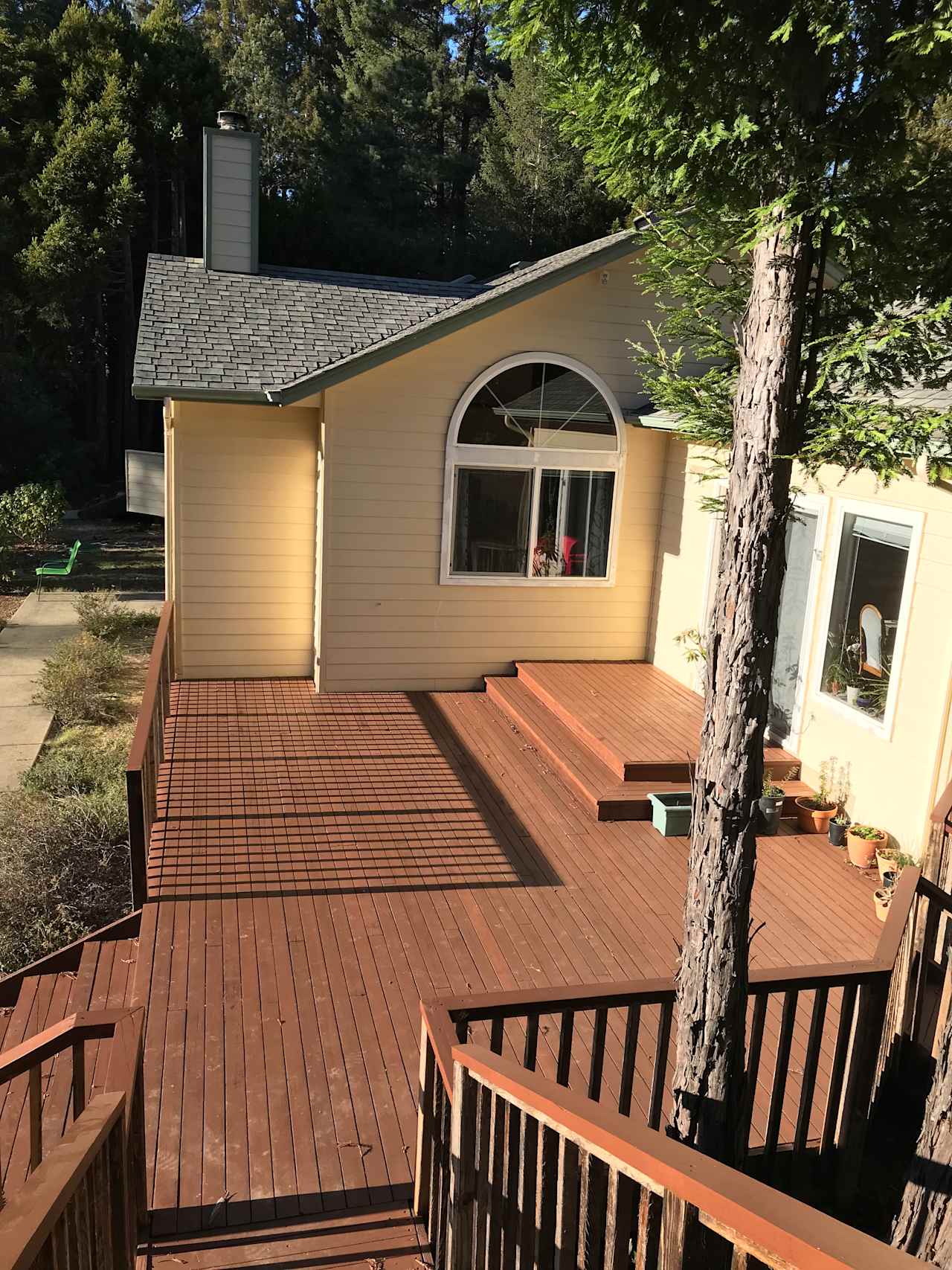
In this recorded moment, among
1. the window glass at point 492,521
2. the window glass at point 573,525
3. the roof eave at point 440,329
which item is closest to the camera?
the roof eave at point 440,329

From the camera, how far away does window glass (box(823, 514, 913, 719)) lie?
21.9 feet

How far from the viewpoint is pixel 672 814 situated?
703 cm

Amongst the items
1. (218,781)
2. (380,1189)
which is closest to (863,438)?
(380,1189)

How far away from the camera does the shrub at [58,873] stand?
233 inches

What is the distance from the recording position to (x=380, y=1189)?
3.69 meters

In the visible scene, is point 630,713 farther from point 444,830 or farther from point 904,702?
point 904,702

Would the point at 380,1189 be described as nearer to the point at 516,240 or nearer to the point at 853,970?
the point at 853,970

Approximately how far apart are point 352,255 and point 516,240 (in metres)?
4.48

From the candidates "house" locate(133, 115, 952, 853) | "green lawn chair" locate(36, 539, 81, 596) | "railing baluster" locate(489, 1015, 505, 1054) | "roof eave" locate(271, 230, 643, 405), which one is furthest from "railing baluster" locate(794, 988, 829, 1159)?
"green lawn chair" locate(36, 539, 81, 596)

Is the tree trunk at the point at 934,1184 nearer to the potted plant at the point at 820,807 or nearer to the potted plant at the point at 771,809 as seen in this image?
the potted plant at the point at 771,809

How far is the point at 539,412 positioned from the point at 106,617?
674cm

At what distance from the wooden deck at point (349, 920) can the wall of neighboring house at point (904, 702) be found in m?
0.56

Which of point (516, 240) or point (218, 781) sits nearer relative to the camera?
point (218, 781)

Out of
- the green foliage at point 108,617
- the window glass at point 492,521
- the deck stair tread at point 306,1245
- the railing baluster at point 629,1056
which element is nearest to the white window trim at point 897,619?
the window glass at point 492,521
